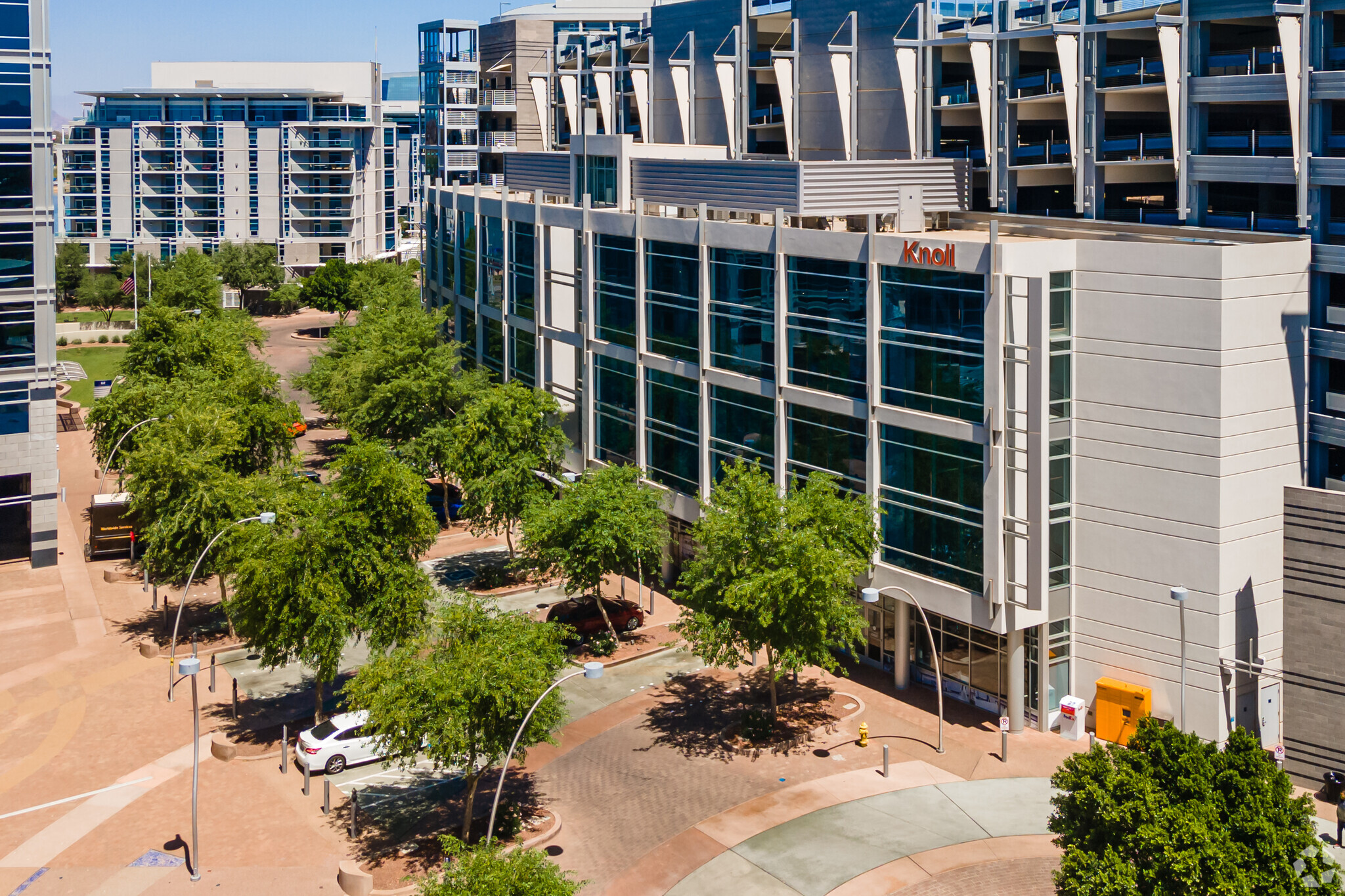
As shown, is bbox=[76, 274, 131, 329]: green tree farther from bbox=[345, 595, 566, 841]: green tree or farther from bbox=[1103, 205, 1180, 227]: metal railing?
Result: bbox=[345, 595, 566, 841]: green tree

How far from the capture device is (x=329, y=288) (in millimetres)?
129750

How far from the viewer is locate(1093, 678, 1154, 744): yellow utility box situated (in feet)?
127

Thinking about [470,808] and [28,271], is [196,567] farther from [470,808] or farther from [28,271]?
[28,271]

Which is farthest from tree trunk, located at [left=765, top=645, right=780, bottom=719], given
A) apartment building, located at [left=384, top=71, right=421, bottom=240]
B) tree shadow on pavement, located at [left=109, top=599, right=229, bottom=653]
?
apartment building, located at [left=384, top=71, right=421, bottom=240]

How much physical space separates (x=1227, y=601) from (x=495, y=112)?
7555 cm

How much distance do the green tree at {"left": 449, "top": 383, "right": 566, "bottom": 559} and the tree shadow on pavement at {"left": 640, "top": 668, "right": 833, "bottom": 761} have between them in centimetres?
1125

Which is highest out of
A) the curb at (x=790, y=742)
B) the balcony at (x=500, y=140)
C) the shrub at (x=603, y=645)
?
the balcony at (x=500, y=140)

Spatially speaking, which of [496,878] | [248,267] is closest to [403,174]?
[248,267]

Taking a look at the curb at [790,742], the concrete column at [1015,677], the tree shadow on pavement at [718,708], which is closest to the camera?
the curb at [790,742]

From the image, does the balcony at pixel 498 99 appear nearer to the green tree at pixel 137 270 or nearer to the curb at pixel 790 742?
the green tree at pixel 137 270

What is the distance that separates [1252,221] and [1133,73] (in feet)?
22.0

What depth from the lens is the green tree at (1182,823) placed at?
24156 millimetres

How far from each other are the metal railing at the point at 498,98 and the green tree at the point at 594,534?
58.4 m

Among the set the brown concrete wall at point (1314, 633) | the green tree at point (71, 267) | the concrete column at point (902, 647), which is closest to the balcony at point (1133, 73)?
the brown concrete wall at point (1314, 633)
